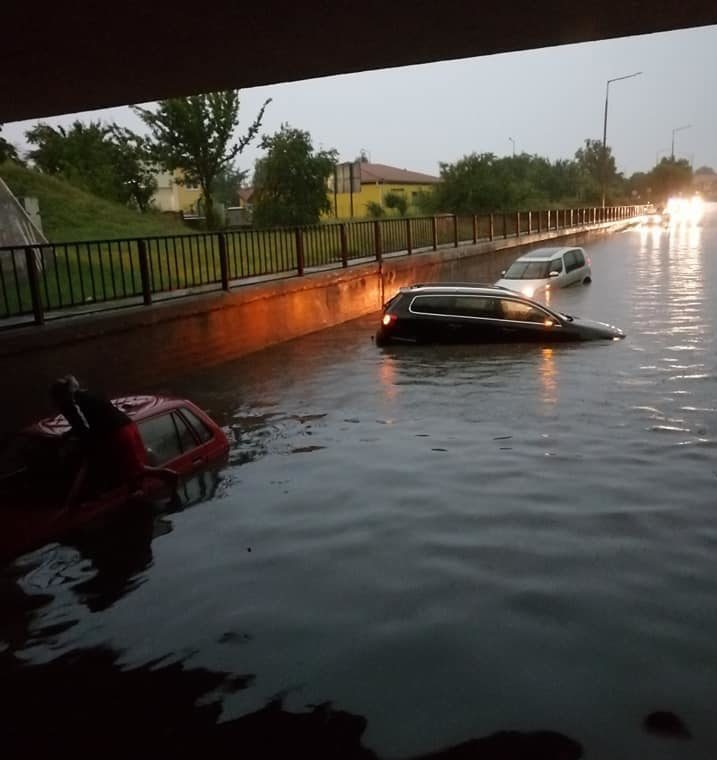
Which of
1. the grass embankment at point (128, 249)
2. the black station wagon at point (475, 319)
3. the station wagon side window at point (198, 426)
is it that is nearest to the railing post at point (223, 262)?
the grass embankment at point (128, 249)

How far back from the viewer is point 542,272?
24.0 meters

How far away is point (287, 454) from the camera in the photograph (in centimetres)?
961

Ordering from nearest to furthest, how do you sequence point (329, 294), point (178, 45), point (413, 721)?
1. point (413, 721)
2. point (178, 45)
3. point (329, 294)

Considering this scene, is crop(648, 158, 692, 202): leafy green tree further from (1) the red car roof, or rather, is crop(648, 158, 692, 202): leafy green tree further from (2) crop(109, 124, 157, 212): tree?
(1) the red car roof

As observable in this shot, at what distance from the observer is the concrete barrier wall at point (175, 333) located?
10188mm

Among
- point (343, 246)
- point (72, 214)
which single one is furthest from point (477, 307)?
point (72, 214)

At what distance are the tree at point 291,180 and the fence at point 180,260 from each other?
836cm

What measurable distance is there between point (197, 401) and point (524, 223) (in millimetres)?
28598

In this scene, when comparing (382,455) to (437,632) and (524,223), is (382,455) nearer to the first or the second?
(437,632)

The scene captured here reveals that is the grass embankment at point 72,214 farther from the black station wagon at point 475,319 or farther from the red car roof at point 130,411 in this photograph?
the red car roof at point 130,411

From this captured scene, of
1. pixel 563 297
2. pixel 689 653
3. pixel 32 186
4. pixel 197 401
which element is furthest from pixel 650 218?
pixel 689 653

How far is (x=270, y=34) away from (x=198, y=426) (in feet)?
14.1

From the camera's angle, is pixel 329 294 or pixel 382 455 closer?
pixel 382 455

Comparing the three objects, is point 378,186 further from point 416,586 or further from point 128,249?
point 416,586
